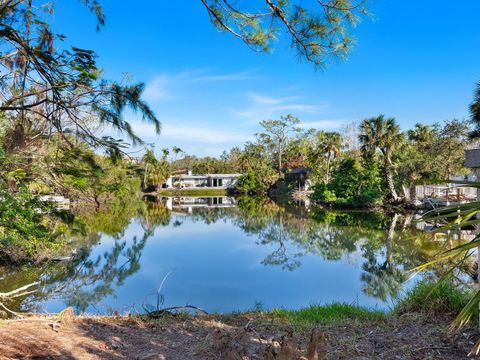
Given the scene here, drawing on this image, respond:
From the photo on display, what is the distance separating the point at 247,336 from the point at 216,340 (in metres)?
0.28

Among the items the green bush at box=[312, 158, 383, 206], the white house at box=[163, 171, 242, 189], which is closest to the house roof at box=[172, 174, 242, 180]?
the white house at box=[163, 171, 242, 189]

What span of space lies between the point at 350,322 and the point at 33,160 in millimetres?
4796

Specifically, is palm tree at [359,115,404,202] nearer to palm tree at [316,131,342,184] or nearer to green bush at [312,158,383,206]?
green bush at [312,158,383,206]

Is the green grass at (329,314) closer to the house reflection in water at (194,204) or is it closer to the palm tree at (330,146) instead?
the house reflection in water at (194,204)

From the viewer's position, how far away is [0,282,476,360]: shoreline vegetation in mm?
2789

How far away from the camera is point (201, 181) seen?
51.9 metres

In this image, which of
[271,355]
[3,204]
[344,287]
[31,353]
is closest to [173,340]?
[31,353]

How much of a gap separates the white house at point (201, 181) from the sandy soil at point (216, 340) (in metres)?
44.8

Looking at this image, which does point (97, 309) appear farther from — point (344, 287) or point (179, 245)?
point (179, 245)

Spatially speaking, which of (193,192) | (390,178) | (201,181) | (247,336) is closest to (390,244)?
(247,336)

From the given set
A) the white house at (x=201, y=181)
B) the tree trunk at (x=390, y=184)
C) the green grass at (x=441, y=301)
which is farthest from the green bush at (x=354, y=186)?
the white house at (x=201, y=181)

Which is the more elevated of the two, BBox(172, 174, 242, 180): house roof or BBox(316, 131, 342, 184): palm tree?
BBox(316, 131, 342, 184): palm tree

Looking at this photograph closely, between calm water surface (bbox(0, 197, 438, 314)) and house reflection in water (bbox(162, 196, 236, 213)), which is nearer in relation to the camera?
calm water surface (bbox(0, 197, 438, 314))

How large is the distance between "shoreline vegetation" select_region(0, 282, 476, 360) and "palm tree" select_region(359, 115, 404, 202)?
21.5 metres
